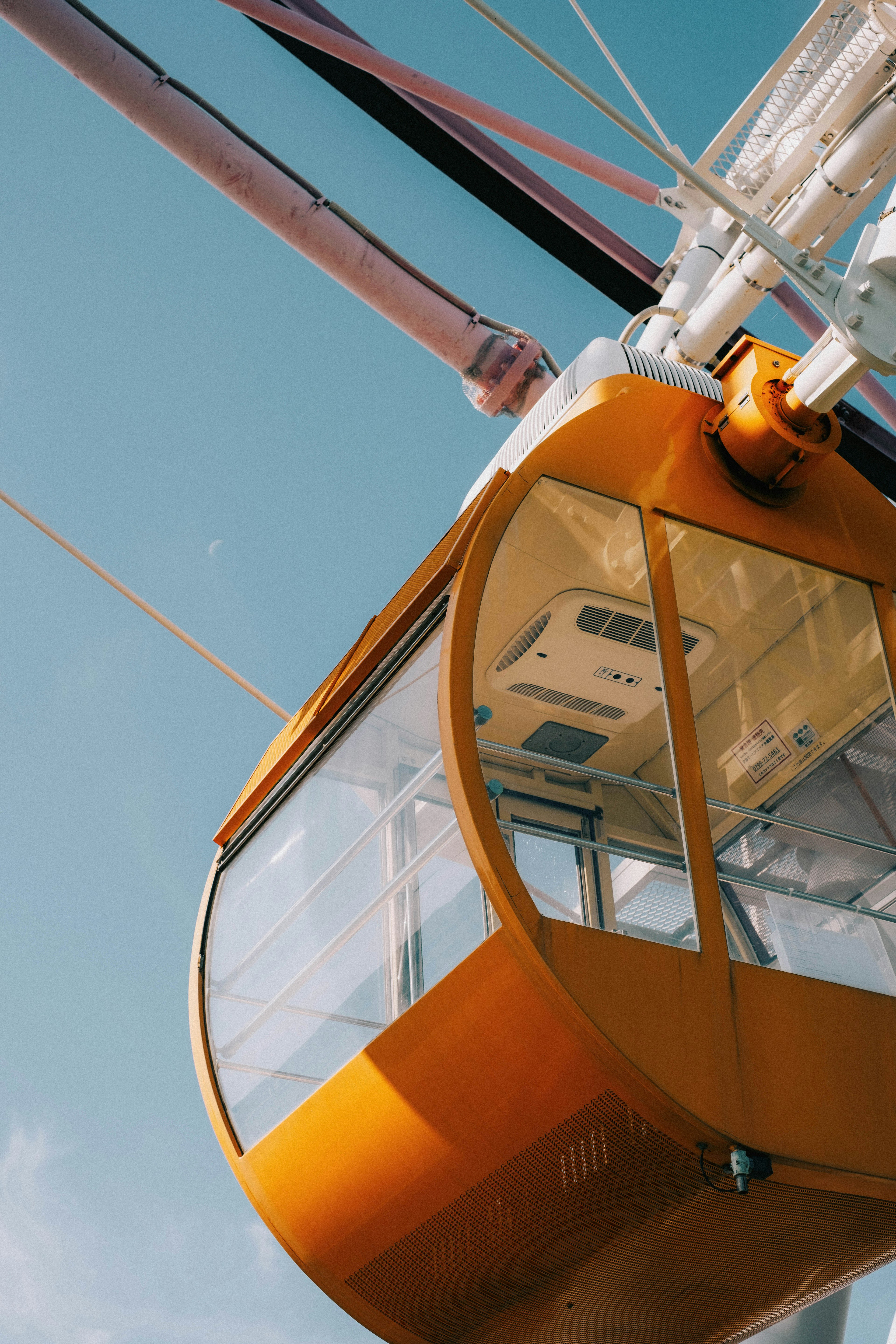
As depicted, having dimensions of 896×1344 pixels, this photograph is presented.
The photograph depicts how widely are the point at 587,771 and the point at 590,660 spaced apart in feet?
2.58

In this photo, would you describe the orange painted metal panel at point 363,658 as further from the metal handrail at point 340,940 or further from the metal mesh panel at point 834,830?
the metal mesh panel at point 834,830

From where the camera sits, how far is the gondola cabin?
11.0ft

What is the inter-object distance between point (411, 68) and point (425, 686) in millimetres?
3547

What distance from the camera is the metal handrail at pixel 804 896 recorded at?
3.75 metres

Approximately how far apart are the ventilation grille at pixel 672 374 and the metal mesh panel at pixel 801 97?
6.51 ft

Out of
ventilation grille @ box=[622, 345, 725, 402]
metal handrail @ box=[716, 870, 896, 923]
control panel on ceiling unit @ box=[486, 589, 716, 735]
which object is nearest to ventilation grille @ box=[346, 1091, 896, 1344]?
metal handrail @ box=[716, 870, 896, 923]

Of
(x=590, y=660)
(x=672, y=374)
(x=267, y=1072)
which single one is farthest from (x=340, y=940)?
(x=672, y=374)

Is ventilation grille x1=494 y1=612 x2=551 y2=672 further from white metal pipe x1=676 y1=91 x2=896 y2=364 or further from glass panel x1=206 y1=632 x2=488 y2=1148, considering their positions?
white metal pipe x1=676 y1=91 x2=896 y2=364

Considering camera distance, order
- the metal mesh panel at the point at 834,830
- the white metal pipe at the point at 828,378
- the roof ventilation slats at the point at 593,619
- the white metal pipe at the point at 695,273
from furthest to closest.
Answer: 1. the white metal pipe at the point at 695,273
2. the white metal pipe at the point at 828,378
3. the roof ventilation slats at the point at 593,619
4. the metal mesh panel at the point at 834,830

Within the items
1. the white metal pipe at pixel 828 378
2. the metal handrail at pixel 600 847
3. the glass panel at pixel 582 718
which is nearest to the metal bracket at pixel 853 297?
the white metal pipe at pixel 828 378

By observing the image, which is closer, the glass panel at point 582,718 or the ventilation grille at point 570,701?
the glass panel at point 582,718

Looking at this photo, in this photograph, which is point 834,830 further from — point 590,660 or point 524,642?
point 524,642

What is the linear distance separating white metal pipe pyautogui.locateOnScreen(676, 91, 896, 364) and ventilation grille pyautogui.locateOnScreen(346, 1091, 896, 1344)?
4551 mm

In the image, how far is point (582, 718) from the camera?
446cm
